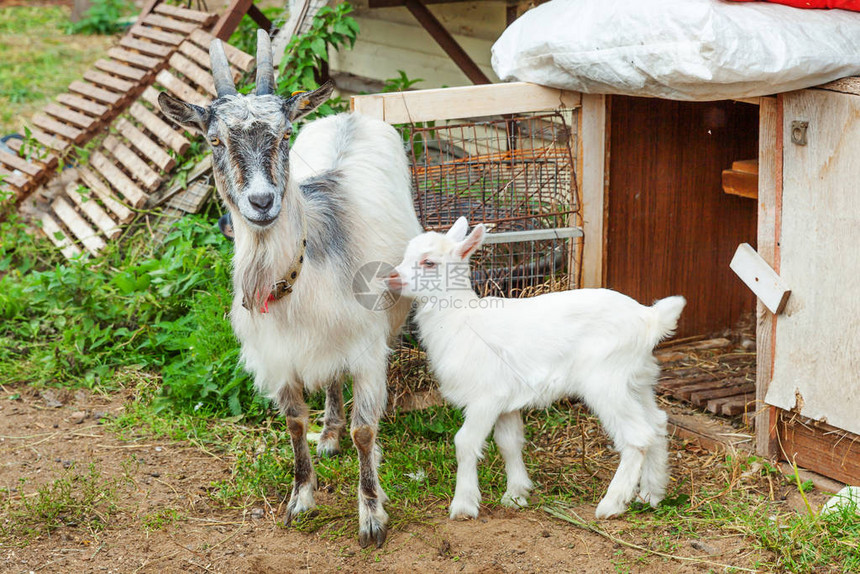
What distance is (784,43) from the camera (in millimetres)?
3611

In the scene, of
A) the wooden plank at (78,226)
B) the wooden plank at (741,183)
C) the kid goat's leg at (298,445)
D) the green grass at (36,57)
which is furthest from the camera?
the green grass at (36,57)

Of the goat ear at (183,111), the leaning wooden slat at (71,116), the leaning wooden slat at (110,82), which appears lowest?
the leaning wooden slat at (71,116)

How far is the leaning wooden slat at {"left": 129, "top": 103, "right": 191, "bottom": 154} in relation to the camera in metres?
6.60

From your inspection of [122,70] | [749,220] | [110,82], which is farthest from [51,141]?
[749,220]

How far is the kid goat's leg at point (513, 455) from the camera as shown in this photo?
3.98 metres

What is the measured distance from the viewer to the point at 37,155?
7094 millimetres

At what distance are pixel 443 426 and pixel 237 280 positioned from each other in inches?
55.0

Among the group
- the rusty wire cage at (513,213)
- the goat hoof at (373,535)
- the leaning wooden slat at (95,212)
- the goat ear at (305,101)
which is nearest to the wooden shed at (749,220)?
the rusty wire cage at (513,213)

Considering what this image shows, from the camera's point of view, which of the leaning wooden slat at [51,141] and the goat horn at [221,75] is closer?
the goat horn at [221,75]

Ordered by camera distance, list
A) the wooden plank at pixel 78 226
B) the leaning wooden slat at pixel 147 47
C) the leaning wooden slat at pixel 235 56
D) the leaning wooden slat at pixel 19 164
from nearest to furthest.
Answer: the leaning wooden slat at pixel 235 56 < the wooden plank at pixel 78 226 < the leaning wooden slat at pixel 19 164 < the leaning wooden slat at pixel 147 47

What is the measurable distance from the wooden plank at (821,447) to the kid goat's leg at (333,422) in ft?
6.76

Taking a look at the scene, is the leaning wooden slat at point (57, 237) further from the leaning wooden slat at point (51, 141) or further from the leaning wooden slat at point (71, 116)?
the leaning wooden slat at point (71, 116)

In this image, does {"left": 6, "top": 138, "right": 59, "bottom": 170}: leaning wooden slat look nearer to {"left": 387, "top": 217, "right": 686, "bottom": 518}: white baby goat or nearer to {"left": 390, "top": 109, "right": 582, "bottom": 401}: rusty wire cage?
{"left": 390, "top": 109, "right": 582, "bottom": 401}: rusty wire cage

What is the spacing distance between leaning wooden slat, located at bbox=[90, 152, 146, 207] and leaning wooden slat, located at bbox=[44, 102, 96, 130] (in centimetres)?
23
